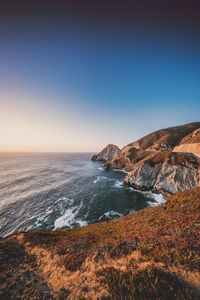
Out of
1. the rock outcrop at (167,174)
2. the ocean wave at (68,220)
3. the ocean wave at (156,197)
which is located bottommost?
the ocean wave at (68,220)

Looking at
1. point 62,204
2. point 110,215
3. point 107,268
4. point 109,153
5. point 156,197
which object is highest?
point 109,153

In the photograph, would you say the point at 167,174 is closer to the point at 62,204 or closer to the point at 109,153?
the point at 62,204

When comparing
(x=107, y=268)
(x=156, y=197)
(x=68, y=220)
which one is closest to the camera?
(x=107, y=268)

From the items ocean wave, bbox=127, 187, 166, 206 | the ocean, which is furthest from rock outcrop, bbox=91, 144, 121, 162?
ocean wave, bbox=127, 187, 166, 206

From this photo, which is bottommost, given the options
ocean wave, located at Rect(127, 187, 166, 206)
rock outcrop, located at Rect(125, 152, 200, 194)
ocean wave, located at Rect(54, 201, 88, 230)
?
ocean wave, located at Rect(54, 201, 88, 230)

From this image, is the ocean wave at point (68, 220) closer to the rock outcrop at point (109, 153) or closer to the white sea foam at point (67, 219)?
the white sea foam at point (67, 219)

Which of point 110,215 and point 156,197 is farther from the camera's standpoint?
point 156,197

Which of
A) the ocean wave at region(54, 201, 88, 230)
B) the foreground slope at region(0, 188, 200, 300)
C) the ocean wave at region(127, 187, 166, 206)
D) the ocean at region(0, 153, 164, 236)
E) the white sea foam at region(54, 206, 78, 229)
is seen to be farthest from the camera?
the ocean wave at region(127, 187, 166, 206)

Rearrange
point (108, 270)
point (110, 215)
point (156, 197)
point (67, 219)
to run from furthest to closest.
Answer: point (156, 197), point (110, 215), point (67, 219), point (108, 270)

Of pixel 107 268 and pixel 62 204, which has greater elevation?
pixel 107 268

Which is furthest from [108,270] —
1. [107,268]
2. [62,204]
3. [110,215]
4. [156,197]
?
[156,197]

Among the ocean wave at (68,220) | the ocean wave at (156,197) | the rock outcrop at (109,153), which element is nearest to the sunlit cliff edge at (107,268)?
the ocean wave at (68,220)

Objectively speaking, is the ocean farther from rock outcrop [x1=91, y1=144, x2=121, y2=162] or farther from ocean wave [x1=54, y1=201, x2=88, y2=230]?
rock outcrop [x1=91, y1=144, x2=121, y2=162]
